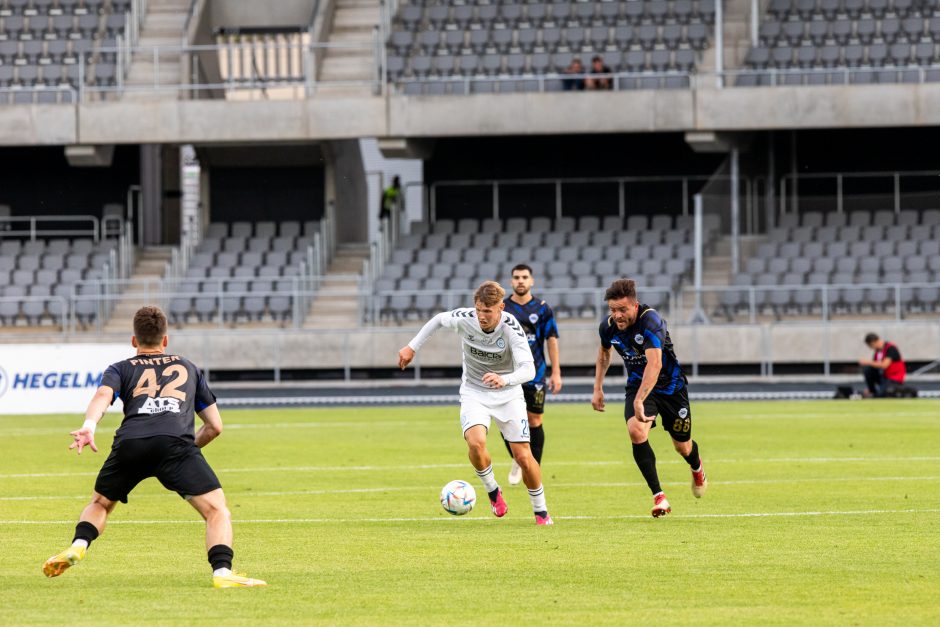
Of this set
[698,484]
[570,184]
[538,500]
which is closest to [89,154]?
[570,184]

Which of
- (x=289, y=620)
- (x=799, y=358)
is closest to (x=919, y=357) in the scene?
(x=799, y=358)

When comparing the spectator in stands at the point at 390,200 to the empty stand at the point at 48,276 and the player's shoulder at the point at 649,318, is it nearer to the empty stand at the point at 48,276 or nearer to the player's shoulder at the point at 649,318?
the empty stand at the point at 48,276

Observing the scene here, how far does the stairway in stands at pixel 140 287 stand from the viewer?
38.0 m

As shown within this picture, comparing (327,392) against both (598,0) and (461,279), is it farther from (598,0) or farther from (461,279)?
(598,0)

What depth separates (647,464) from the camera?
12.3m

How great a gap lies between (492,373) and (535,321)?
3.32 metres

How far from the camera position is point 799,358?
34.5 meters

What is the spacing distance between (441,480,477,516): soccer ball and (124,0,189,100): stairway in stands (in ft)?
99.7

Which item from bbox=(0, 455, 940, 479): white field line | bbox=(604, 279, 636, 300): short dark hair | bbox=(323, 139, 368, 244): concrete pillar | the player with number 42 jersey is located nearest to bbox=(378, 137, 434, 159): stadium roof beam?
bbox=(323, 139, 368, 244): concrete pillar

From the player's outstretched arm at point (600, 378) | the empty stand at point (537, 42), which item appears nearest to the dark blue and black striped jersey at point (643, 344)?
the player's outstretched arm at point (600, 378)

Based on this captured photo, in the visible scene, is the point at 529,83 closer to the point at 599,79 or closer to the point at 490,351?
the point at 599,79

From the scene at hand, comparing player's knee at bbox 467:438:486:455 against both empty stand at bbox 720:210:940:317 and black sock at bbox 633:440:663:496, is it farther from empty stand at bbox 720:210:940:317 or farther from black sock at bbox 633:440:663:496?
empty stand at bbox 720:210:940:317

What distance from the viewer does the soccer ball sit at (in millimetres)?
11672

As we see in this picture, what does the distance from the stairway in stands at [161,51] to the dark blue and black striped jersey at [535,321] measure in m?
27.6
